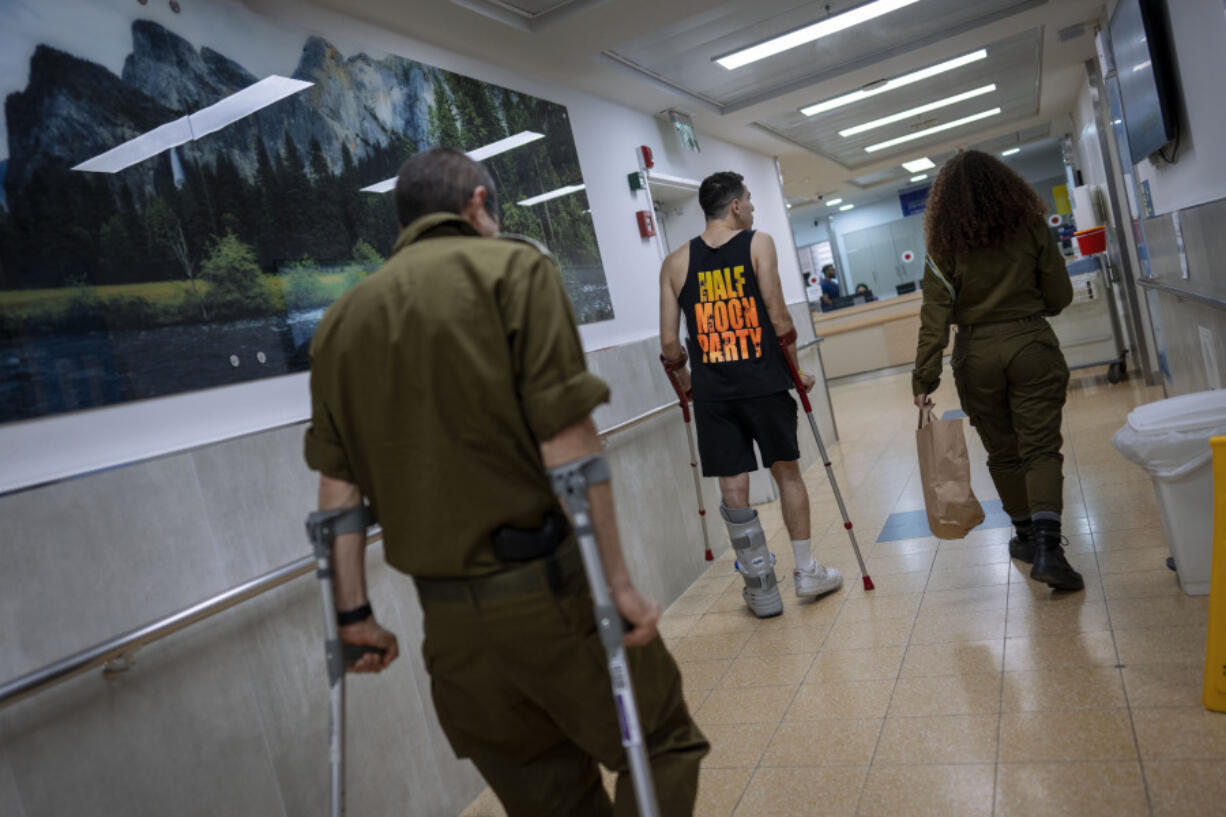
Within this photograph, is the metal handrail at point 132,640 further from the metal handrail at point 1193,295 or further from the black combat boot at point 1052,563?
the metal handrail at point 1193,295

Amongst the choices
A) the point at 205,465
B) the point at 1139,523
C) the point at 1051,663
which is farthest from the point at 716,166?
the point at 205,465

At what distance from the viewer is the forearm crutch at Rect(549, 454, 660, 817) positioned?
4.82ft

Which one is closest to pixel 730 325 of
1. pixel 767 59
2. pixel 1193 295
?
pixel 1193 295

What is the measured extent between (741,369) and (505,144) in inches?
63.8

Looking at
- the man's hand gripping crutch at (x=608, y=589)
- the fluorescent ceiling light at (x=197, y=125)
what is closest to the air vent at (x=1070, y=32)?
the fluorescent ceiling light at (x=197, y=125)

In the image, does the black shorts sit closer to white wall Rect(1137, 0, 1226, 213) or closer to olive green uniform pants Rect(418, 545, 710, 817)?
white wall Rect(1137, 0, 1226, 213)

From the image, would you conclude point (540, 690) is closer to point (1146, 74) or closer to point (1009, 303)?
point (1009, 303)

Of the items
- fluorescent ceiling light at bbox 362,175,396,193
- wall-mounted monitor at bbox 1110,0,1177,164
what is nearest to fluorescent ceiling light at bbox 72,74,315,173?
fluorescent ceiling light at bbox 362,175,396,193

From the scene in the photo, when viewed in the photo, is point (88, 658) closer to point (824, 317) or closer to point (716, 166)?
point (716, 166)

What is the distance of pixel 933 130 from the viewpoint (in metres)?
11.4

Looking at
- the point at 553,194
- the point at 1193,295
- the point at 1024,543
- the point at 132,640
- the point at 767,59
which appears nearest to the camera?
the point at 132,640

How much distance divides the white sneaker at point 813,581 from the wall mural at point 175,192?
7.19 ft

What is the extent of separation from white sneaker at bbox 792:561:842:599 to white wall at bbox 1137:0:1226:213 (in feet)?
6.83

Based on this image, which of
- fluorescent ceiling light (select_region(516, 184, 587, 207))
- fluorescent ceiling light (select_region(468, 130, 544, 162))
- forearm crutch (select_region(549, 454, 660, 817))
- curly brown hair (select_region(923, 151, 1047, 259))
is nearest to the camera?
forearm crutch (select_region(549, 454, 660, 817))
